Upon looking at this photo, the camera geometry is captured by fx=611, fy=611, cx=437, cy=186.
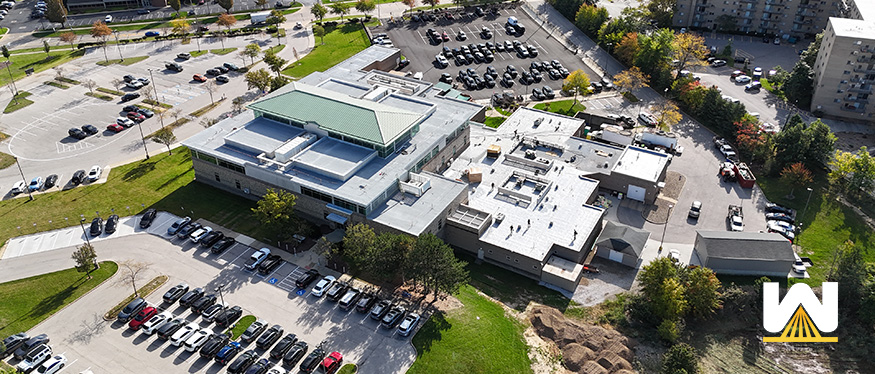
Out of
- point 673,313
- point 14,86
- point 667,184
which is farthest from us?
point 14,86

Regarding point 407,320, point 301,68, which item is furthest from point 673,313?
point 301,68

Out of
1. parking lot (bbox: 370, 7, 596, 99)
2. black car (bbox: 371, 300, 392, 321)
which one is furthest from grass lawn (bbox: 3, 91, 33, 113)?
black car (bbox: 371, 300, 392, 321)

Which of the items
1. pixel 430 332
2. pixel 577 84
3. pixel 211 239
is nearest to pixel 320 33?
pixel 577 84

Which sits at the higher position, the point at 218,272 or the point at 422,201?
the point at 422,201

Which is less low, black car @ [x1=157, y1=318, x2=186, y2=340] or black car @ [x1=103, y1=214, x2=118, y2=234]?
black car @ [x1=103, y1=214, x2=118, y2=234]

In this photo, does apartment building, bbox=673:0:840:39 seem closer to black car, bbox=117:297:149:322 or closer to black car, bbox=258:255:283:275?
black car, bbox=258:255:283:275

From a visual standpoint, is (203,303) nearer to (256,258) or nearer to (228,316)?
(228,316)

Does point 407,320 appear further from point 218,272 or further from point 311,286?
point 218,272

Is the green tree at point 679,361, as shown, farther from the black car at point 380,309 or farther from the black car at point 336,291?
the black car at point 336,291
